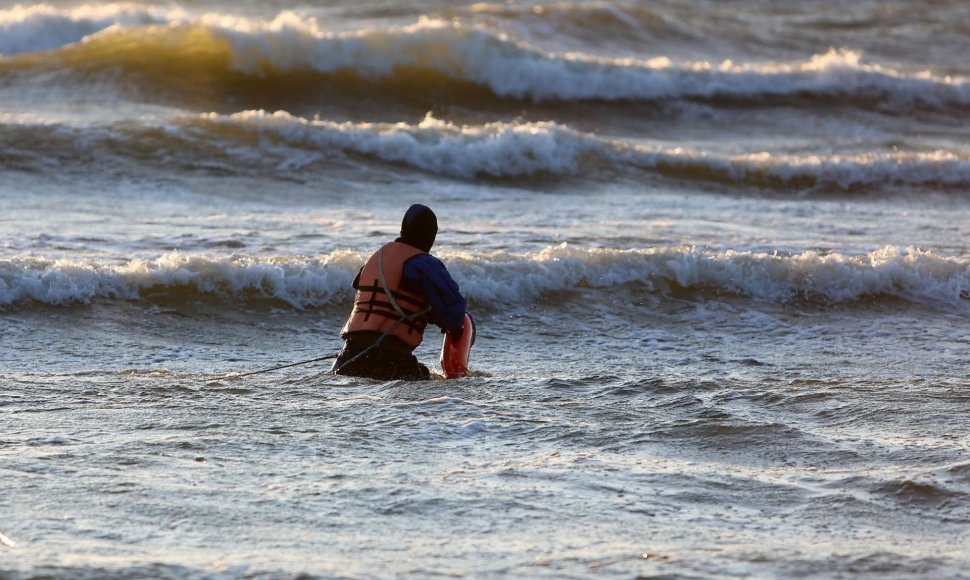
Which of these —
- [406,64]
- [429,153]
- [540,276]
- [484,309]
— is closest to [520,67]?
[406,64]

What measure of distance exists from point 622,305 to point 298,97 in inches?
439

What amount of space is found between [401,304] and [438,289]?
0.82 feet

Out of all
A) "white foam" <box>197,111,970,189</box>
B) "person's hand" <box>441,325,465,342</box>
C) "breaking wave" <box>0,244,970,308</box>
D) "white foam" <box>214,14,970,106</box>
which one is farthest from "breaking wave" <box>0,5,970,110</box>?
"person's hand" <box>441,325,465,342</box>

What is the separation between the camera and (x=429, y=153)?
15.6m

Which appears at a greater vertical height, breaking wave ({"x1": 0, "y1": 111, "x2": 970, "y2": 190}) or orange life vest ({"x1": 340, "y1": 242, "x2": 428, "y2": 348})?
breaking wave ({"x1": 0, "y1": 111, "x2": 970, "y2": 190})

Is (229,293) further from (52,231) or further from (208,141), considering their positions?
(208,141)

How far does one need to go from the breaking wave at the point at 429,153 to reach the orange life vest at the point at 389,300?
7819mm

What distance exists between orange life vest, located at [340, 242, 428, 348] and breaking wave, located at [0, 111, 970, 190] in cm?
782

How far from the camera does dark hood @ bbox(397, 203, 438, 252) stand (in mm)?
6852

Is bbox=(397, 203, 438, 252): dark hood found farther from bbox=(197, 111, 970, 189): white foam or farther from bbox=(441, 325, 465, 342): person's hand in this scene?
bbox=(197, 111, 970, 189): white foam

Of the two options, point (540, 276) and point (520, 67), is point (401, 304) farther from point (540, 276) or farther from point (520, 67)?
point (520, 67)

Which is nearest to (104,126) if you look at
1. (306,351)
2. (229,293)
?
(229,293)

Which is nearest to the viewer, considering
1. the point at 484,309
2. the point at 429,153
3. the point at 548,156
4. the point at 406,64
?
the point at 484,309

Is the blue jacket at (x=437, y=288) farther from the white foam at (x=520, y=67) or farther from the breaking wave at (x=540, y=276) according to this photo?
the white foam at (x=520, y=67)
